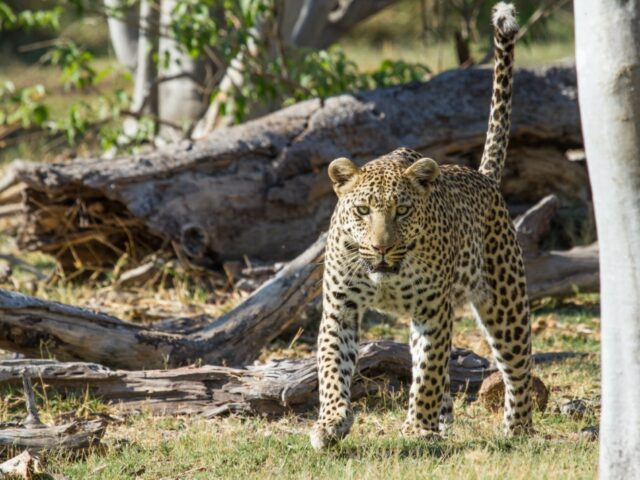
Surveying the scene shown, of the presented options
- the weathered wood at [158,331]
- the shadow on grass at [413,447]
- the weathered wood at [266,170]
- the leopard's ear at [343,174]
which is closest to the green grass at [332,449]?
the shadow on grass at [413,447]

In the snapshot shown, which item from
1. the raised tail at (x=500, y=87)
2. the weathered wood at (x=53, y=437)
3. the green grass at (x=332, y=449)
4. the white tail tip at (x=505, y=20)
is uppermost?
the white tail tip at (x=505, y=20)

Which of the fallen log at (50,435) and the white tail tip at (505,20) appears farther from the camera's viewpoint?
the white tail tip at (505,20)

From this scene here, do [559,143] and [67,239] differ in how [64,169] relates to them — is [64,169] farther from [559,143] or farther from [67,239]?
[559,143]

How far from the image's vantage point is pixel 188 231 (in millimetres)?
11891

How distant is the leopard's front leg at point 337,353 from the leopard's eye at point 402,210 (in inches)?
24.2

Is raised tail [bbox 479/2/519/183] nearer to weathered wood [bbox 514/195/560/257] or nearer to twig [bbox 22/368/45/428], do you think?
weathered wood [bbox 514/195/560/257]

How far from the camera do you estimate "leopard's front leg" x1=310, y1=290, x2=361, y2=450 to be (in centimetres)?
705

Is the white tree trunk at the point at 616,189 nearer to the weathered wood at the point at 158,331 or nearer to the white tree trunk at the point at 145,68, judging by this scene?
the weathered wood at the point at 158,331

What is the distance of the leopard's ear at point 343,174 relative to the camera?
7227 mm

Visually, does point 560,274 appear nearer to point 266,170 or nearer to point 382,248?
point 266,170

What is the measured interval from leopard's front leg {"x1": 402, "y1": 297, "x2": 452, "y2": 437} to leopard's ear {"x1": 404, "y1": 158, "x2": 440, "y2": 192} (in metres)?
0.75

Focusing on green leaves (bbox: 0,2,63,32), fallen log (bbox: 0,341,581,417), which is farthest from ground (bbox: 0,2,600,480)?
green leaves (bbox: 0,2,63,32)

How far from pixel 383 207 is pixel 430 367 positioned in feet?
3.71

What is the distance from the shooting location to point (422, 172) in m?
7.25
